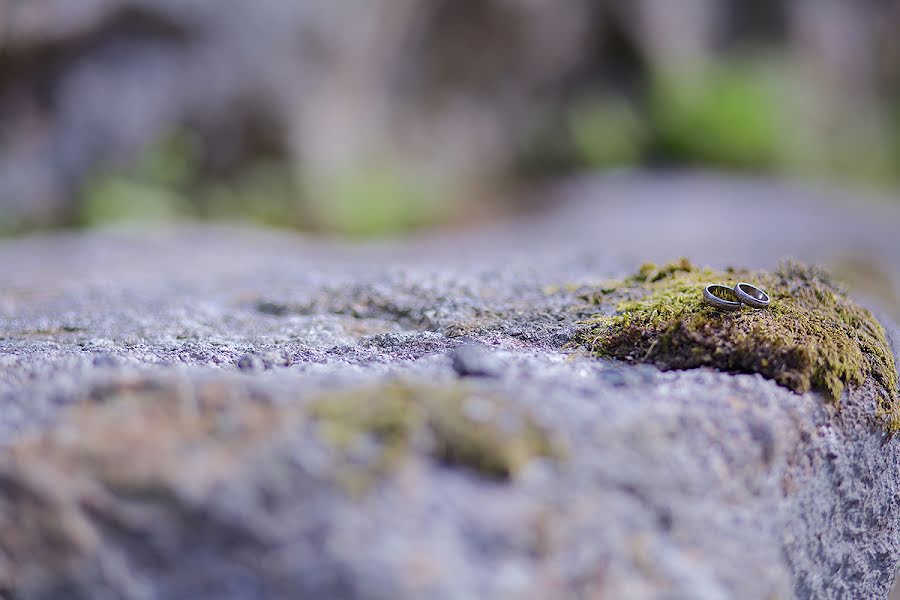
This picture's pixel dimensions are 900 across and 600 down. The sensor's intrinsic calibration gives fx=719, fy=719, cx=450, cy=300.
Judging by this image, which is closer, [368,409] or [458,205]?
[368,409]

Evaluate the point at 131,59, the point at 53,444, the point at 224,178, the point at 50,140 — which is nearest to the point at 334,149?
the point at 224,178

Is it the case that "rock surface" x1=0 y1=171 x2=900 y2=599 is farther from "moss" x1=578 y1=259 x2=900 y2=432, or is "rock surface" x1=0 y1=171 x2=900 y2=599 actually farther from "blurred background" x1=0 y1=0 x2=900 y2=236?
"blurred background" x1=0 y1=0 x2=900 y2=236

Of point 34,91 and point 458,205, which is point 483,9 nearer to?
point 458,205

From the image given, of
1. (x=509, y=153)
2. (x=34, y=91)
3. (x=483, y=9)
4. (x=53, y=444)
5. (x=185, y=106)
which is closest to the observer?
(x=53, y=444)

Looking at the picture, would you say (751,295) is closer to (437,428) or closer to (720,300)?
(720,300)

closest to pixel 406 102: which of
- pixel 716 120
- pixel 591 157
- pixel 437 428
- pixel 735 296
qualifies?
pixel 591 157

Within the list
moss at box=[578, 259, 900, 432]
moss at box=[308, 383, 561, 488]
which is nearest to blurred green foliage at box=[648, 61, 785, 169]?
moss at box=[578, 259, 900, 432]
